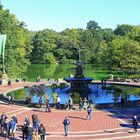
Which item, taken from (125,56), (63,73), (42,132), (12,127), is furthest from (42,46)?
(42,132)

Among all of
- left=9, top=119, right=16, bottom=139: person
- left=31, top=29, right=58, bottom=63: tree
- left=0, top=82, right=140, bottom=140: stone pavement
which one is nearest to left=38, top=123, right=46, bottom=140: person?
left=0, top=82, right=140, bottom=140: stone pavement

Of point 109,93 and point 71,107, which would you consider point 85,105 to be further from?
point 109,93

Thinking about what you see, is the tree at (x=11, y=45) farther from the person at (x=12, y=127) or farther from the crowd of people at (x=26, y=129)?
the person at (x=12, y=127)

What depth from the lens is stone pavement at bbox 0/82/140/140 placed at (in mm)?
26156

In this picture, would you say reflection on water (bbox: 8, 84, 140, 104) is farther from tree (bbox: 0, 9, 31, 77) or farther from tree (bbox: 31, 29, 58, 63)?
tree (bbox: 31, 29, 58, 63)

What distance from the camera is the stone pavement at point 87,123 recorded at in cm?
2616

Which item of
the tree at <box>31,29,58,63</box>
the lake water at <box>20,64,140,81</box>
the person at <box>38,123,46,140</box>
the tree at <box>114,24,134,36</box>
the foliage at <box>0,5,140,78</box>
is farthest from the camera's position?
the tree at <box>114,24,134,36</box>

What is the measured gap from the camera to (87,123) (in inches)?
1188

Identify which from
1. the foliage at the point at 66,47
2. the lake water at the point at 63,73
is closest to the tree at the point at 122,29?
the foliage at the point at 66,47

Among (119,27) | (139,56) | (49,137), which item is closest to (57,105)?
(49,137)

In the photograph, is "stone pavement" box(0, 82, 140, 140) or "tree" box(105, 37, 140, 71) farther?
"tree" box(105, 37, 140, 71)

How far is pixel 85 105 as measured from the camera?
3616cm

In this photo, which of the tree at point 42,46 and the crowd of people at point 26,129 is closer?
the crowd of people at point 26,129

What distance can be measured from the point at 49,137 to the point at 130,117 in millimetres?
9221
